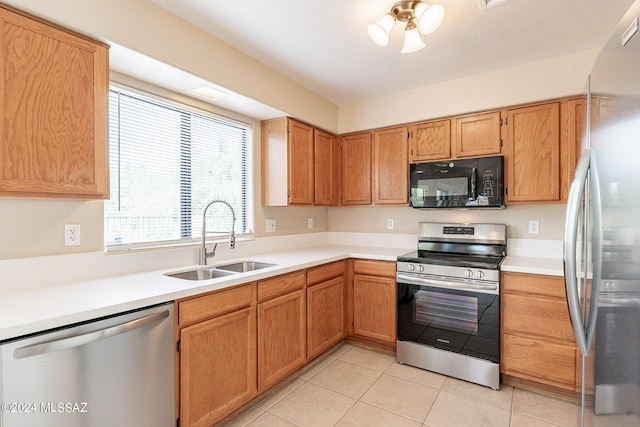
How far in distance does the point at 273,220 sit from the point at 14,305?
196 cm

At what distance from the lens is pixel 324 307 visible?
2637 millimetres

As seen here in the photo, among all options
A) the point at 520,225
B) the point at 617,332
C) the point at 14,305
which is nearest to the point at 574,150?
the point at 520,225

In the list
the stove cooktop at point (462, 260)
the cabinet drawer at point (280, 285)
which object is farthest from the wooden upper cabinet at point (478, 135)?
the cabinet drawer at point (280, 285)

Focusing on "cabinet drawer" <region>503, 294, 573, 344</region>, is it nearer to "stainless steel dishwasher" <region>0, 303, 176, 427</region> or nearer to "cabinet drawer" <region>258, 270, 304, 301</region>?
"cabinet drawer" <region>258, 270, 304, 301</region>

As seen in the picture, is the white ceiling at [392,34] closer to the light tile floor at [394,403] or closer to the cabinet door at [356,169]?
the cabinet door at [356,169]

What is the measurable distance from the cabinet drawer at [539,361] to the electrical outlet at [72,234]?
2.83m

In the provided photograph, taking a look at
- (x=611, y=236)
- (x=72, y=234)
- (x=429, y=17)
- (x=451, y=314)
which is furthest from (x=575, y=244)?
(x=72, y=234)

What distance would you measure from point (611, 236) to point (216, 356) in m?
1.79

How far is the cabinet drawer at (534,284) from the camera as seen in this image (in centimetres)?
211

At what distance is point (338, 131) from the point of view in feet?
11.3

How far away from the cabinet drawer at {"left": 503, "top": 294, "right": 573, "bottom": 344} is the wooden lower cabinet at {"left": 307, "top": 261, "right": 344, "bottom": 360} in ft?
4.28

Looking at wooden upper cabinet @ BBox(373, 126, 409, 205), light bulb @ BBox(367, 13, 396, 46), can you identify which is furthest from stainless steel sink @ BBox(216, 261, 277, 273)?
light bulb @ BBox(367, 13, 396, 46)

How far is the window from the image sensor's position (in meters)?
1.96

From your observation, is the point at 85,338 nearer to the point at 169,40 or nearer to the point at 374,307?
the point at 169,40
